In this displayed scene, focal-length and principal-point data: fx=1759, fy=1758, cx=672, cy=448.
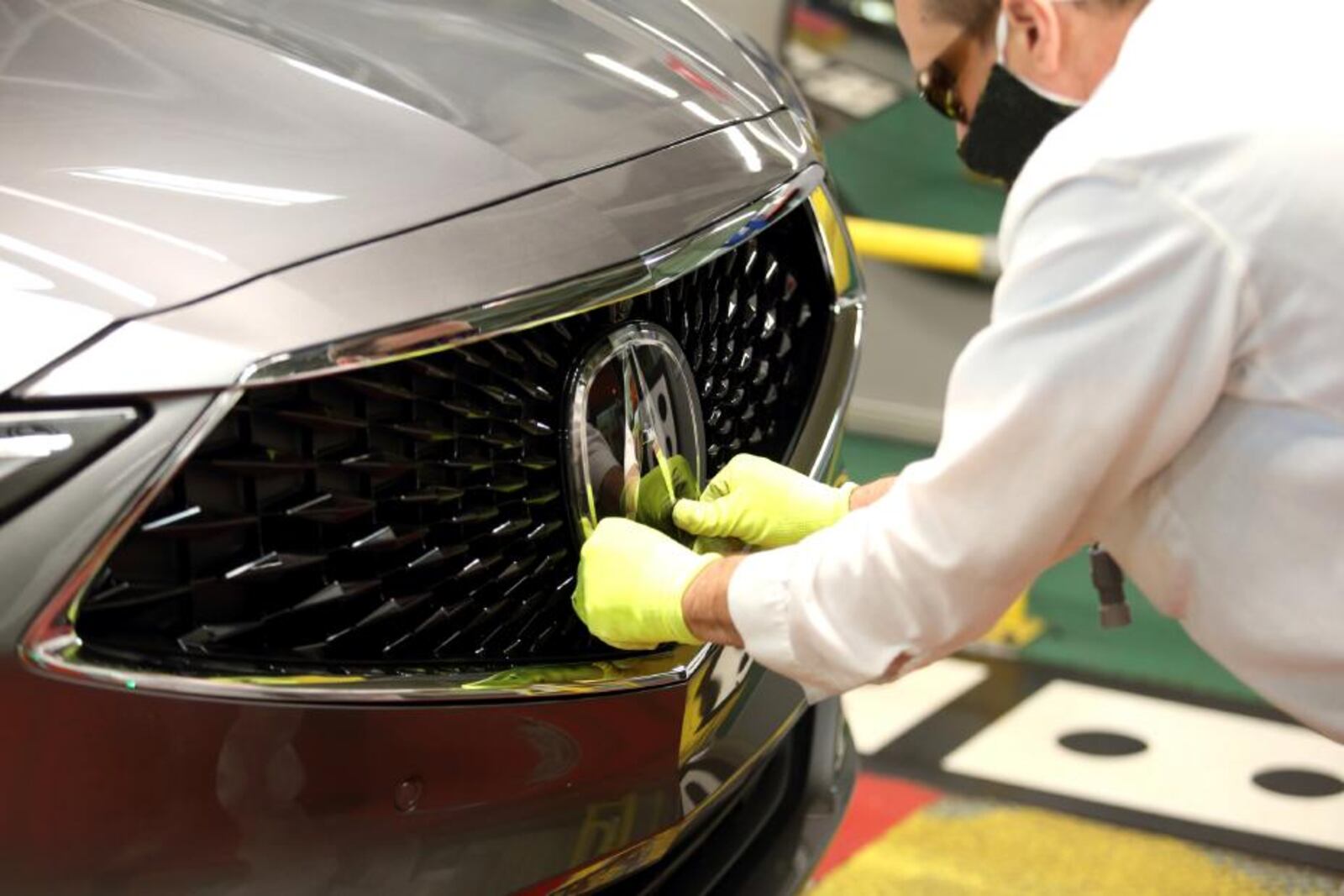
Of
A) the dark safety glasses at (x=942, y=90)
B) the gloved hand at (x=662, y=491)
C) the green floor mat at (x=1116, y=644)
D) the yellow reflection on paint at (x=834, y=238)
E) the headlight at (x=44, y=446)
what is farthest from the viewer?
the green floor mat at (x=1116, y=644)

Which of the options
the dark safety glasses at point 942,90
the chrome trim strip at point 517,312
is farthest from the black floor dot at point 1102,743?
the dark safety glasses at point 942,90

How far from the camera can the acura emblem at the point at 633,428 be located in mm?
1440

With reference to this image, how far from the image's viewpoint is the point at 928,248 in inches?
143

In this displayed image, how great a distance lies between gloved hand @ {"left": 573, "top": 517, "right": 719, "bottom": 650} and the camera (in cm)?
140

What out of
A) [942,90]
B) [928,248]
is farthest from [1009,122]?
[928,248]

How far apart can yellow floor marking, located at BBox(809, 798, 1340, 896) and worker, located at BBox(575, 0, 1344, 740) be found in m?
1.03

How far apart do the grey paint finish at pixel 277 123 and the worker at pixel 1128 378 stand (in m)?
0.32

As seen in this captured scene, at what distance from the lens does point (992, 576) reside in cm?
129

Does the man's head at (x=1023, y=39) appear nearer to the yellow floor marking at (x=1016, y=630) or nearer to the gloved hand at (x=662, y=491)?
the gloved hand at (x=662, y=491)

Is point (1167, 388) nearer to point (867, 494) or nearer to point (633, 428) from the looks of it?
point (633, 428)

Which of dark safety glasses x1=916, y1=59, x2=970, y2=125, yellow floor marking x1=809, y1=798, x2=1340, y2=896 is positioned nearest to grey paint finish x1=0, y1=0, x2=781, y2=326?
dark safety glasses x1=916, y1=59, x2=970, y2=125

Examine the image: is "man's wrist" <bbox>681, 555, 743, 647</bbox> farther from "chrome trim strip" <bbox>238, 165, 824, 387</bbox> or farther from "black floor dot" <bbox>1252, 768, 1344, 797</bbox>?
"black floor dot" <bbox>1252, 768, 1344, 797</bbox>

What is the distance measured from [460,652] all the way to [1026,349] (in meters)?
0.51

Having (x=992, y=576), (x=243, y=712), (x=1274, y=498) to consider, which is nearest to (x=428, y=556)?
(x=243, y=712)
